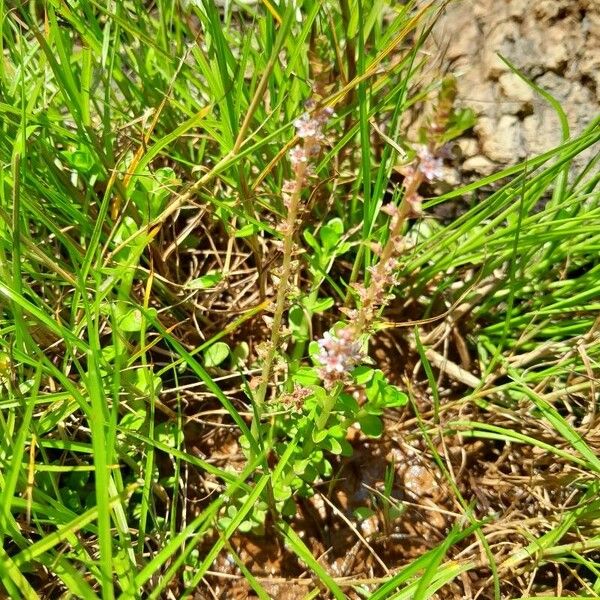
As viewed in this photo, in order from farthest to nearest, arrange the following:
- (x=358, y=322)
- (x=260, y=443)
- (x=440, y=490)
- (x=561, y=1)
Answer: (x=561, y=1), (x=440, y=490), (x=260, y=443), (x=358, y=322)

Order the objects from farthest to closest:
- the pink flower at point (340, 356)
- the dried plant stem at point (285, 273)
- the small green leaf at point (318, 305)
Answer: the small green leaf at point (318, 305) < the dried plant stem at point (285, 273) < the pink flower at point (340, 356)

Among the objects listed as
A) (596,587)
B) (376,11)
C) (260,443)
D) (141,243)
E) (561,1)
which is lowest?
(596,587)

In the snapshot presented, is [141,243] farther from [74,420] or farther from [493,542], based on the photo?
[493,542]

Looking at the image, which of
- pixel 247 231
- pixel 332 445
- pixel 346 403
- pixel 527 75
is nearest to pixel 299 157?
pixel 247 231

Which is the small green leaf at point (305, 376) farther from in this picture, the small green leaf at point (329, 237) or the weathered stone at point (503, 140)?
the weathered stone at point (503, 140)

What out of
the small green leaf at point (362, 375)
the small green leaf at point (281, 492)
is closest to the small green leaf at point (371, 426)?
the small green leaf at point (362, 375)

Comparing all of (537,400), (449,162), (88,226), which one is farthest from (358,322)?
(449,162)
